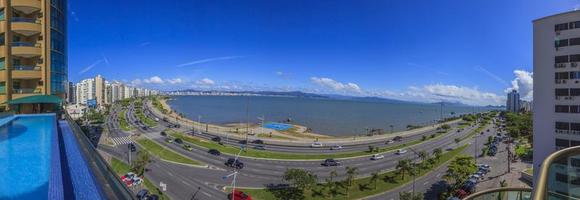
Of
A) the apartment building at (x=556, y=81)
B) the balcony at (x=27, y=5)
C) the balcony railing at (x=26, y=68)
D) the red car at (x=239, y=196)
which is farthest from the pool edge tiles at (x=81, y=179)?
the apartment building at (x=556, y=81)

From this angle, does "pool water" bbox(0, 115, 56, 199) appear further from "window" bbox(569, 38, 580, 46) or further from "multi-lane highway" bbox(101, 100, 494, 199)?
"window" bbox(569, 38, 580, 46)

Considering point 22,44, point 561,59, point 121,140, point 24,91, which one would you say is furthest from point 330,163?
point 121,140

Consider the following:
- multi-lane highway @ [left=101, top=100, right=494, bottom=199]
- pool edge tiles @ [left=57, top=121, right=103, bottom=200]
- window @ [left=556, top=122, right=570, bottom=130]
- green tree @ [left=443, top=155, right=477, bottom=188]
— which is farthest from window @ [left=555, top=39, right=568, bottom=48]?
pool edge tiles @ [left=57, top=121, right=103, bottom=200]

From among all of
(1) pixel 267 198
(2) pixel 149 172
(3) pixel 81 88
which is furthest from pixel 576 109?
(3) pixel 81 88

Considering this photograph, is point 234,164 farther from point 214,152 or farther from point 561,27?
point 561,27

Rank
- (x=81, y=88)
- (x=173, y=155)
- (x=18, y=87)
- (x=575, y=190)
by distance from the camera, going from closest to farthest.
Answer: (x=575, y=190) → (x=18, y=87) → (x=173, y=155) → (x=81, y=88)

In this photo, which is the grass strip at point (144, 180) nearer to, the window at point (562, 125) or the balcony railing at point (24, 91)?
the balcony railing at point (24, 91)

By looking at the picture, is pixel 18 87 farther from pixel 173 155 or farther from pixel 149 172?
pixel 173 155
